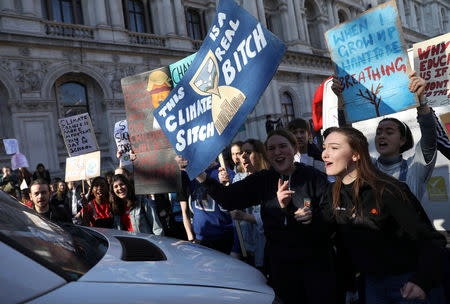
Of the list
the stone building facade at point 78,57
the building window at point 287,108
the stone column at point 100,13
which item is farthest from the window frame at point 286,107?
the stone column at point 100,13

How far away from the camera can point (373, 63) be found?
140 inches

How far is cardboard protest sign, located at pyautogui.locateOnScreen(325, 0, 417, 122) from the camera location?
3.32 metres

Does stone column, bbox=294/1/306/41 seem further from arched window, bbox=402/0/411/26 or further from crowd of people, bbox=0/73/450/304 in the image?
crowd of people, bbox=0/73/450/304

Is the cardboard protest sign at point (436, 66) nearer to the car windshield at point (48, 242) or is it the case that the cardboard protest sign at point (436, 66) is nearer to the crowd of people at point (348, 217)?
the crowd of people at point (348, 217)

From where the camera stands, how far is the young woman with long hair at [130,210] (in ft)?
12.6

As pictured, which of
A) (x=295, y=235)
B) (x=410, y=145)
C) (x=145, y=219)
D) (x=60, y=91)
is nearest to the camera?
(x=295, y=235)

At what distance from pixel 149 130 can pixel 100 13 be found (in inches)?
555

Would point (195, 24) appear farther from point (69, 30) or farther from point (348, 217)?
point (348, 217)

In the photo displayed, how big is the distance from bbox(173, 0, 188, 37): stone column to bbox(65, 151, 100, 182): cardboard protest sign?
43.1 ft

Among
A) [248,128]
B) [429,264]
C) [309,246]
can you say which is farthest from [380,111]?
[248,128]

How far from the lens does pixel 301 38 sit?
24656 mm

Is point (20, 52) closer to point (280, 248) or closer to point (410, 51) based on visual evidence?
point (410, 51)

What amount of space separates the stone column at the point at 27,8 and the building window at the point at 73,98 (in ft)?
9.60

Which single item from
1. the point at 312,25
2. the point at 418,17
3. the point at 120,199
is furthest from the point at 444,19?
the point at 120,199
